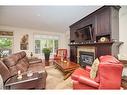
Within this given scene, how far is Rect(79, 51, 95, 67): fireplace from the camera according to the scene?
174 inches

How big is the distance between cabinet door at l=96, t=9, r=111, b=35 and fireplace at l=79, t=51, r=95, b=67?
97 cm

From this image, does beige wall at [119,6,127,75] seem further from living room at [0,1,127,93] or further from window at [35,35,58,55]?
window at [35,35,58,55]

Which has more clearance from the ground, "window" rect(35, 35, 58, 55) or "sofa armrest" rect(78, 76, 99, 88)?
"window" rect(35, 35, 58, 55)

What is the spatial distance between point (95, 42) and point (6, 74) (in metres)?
2.79

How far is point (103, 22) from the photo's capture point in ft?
11.8

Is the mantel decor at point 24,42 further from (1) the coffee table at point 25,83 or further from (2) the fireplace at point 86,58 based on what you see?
(1) the coffee table at point 25,83

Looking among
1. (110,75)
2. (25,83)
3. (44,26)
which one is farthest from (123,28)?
(44,26)

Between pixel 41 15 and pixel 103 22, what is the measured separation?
2547 millimetres

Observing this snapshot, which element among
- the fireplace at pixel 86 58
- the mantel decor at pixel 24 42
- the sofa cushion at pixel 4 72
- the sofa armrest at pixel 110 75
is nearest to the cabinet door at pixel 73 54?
the fireplace at pixel 86 58

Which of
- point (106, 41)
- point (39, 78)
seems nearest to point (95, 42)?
point (106, 41)

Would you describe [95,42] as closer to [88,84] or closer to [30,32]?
[88,84]

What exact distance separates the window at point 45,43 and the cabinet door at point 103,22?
3.07 meters

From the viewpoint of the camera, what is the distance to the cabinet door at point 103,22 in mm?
3426

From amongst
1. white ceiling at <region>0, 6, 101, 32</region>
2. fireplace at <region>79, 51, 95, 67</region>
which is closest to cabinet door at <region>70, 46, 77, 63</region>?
fireplace at <region>79, 51, 95, 67</region>
